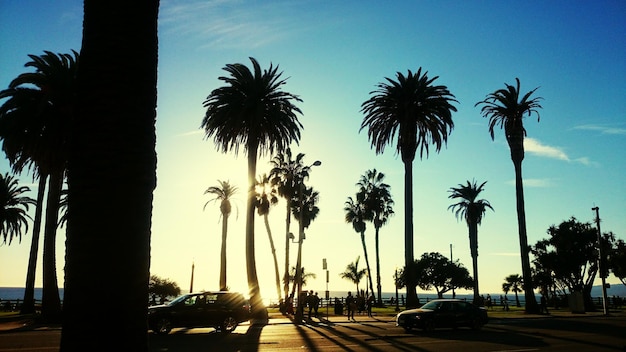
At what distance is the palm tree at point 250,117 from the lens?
3462 centimetres

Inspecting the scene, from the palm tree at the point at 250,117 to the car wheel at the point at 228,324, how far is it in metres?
11.7

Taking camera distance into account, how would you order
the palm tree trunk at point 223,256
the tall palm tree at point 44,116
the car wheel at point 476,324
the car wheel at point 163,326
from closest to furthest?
the car wheel at point 163,326
the car wheel at point 476,324
the tall palm tree at point 44,116
the palm tree trunk at point 223,256

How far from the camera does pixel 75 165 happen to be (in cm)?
388

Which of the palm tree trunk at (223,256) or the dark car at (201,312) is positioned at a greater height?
the palm tree trunk at (223,256)

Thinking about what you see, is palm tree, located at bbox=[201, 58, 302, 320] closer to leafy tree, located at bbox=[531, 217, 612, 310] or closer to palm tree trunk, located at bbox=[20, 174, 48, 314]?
palm tree trunk, located at bbox=[20, 174, 48, 314]

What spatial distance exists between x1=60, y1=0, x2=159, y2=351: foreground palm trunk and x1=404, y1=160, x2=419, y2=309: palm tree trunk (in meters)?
36.6

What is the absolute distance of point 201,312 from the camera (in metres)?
21.3

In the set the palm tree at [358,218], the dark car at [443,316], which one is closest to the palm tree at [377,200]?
the palm tree at [358,218]

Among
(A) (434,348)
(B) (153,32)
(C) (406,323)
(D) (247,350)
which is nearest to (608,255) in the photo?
(C) (406,323)

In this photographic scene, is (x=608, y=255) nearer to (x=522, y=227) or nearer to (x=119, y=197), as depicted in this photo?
(x=522, y=227)

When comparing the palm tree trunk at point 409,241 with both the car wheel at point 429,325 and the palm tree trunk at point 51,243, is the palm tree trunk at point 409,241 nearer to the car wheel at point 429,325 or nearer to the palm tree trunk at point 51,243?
the car wheel at point 429,325

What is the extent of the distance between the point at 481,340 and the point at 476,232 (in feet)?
155

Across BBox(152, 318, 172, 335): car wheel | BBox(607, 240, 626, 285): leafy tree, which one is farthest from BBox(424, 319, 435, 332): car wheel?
BBox(607, 240, 626, 285): leafy tree

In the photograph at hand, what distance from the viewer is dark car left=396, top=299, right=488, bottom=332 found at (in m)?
22.5
